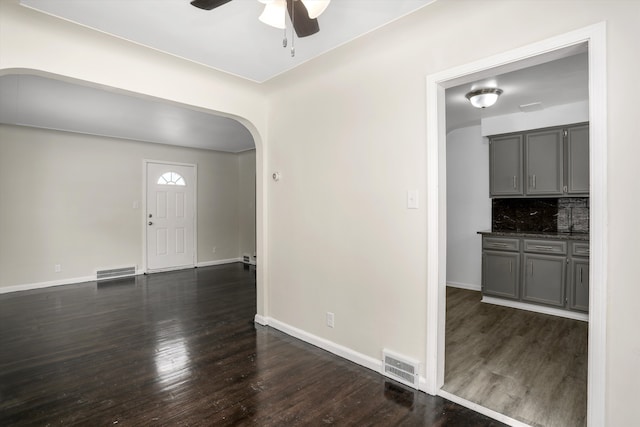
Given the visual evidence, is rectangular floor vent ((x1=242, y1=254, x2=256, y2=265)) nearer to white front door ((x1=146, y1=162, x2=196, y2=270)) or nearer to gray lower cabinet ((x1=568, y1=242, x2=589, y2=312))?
white front door ((x1=146, y1=162, x2=196, y2=270))

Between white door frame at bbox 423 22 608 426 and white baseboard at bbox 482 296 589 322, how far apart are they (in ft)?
8.22

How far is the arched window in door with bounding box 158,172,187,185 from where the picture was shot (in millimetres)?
6531

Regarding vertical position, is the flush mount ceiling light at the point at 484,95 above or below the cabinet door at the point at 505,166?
above

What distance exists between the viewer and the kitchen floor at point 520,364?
6.88 feet

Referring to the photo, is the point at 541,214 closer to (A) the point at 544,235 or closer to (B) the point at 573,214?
(B) the point at 573,214

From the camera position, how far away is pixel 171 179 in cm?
666

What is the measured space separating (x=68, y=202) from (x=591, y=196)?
6756 mm

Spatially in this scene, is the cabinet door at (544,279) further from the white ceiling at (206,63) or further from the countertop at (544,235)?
the white ceiling at (206,63)

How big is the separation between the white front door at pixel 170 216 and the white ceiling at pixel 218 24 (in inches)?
173

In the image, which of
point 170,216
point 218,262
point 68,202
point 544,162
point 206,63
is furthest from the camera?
point 218,262

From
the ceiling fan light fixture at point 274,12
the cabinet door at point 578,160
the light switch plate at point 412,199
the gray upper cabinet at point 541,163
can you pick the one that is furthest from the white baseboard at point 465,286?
the ceiling fan light fixture at point 274,12

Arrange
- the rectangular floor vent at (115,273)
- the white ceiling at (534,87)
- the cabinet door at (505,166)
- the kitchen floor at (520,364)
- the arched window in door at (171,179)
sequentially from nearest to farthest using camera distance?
the kitchen floor at (520,364) → the white ceiling at (534,87) → the cabinet door at (505,166) → the rectangular floor vent at (115,273) → the arched window in door at (171,179)

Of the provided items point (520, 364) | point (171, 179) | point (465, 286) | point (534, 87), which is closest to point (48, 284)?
point (171, 179)

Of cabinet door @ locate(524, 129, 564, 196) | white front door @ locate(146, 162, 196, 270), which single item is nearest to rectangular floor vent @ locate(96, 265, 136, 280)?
white front door @ locate(146, 162, 196, 270)
